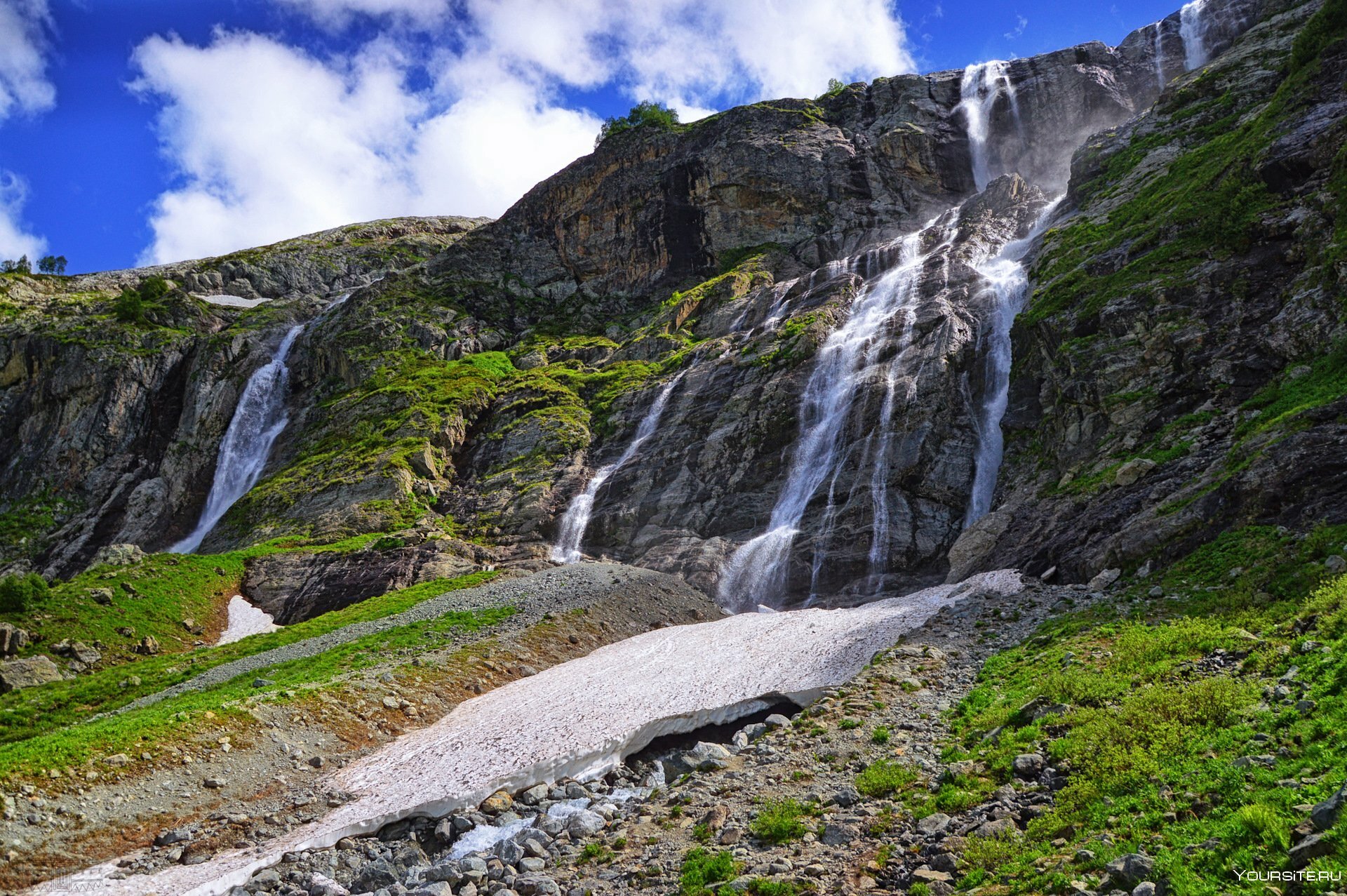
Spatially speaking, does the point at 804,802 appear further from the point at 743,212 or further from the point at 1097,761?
the point at 743,212

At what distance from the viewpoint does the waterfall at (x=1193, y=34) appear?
7594cm

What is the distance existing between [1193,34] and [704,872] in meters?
97.5

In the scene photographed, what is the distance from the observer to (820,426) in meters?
46.5

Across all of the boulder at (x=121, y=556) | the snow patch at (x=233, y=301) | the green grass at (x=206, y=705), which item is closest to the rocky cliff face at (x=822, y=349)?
the snow patch at (x=233, y=301)

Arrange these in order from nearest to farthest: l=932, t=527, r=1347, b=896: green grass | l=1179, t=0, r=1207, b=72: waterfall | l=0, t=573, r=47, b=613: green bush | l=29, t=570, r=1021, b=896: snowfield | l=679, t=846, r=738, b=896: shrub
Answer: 1. l=932, t=527, r=1347, b=896: green grass
2. l=679, t=846, r=738, b=896: shrub
3. l=29, t=570, r=1021, b=896: snowfield
4. l=0, t=573, r=47, b=613: green bush
5. l=1179, t=0, r=1207, b=72: waterfall

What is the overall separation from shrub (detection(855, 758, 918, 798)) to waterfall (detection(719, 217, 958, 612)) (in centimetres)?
2502

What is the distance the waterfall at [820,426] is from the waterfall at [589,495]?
9.94 m

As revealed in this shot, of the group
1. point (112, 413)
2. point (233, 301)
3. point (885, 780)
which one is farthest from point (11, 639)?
point (233, 301)

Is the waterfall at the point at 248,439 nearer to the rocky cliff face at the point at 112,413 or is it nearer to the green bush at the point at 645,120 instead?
the rocky cliff face at the point at 112,413

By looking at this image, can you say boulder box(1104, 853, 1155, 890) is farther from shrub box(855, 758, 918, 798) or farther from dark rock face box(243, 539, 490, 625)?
dark rock face box(243, 539, 490, 625)

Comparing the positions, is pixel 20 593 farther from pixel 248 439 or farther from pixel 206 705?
pixel 248 439

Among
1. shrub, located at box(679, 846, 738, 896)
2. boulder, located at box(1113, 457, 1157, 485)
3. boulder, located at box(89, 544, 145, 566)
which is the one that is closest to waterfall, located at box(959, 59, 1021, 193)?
boulder, located at box(1113, 457, 1157, 485)

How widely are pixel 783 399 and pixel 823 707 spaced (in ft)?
112

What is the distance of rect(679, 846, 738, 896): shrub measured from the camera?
10242mm
